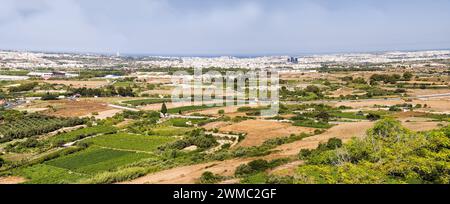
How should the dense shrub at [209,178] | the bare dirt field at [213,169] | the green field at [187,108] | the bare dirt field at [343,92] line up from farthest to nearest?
the bare dirt field at [343,92], the green field at [187,108], the bare dirt field at [213,169], the dense shrub at [209,178]

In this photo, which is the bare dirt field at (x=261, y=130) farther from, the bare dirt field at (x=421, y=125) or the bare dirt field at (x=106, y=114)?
the bare dirt field at (x=106, y=114)

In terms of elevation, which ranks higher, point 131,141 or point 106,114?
point 106,114

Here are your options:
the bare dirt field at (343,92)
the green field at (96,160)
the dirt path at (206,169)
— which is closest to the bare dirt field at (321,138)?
the dirt path at (206,169)

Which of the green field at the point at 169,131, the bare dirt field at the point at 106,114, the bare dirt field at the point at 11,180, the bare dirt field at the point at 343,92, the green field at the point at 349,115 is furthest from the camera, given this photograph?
the bare dirt field at the point at 343,92

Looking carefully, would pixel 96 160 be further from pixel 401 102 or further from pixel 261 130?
pixel 401 102

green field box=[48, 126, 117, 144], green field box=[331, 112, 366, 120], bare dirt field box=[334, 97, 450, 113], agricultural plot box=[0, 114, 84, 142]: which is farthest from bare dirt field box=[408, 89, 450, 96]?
agricultural plot box=[0, 114, 84, 142]

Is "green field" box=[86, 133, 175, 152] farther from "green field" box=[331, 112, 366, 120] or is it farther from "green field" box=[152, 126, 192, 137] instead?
"green field" box=[331, 112, 366, 120]

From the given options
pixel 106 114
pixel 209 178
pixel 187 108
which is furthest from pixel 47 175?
pixel 187 108

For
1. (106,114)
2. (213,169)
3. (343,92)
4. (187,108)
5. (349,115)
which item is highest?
(343,92)
